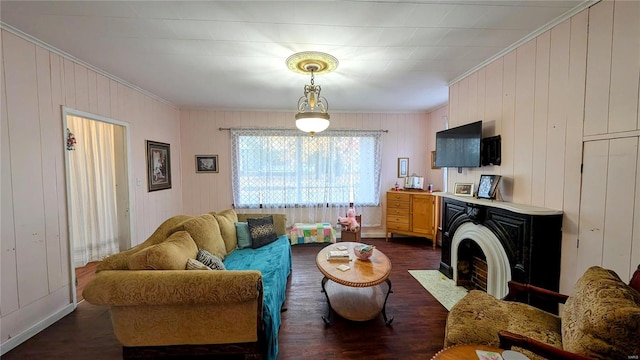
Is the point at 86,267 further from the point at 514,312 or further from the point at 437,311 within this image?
the point at 514,312

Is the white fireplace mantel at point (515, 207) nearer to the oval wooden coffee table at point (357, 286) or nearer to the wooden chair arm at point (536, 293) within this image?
the wooden chair arm at point (536, 293)

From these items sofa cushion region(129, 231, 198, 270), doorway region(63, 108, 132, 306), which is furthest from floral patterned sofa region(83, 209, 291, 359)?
doorway region(63, 108, 132, 306)

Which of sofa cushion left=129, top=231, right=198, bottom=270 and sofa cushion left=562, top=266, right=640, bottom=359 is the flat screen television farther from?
sofa cushion left=129, top=231, right=198, bottom=270

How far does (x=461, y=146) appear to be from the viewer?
3.07 m

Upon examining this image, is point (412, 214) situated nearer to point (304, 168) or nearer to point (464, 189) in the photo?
point (464, 189)

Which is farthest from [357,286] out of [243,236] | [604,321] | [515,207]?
[243,236]

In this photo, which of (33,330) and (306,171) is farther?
(306,171)

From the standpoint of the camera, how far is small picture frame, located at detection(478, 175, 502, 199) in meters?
2.67

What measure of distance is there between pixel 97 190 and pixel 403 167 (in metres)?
5.53

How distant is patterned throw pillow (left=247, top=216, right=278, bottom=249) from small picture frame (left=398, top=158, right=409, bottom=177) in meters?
3.10

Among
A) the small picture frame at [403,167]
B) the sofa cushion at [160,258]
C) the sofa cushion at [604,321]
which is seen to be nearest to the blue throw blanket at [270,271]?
the sofa cushion at [160,258]

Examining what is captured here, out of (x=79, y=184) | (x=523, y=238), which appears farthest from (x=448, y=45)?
(x=79, y=184)

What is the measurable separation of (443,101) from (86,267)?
20.9ft

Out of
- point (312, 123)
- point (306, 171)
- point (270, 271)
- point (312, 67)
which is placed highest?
point (312, 67)
